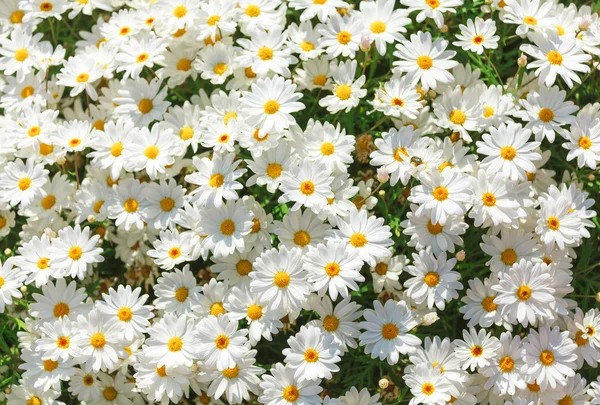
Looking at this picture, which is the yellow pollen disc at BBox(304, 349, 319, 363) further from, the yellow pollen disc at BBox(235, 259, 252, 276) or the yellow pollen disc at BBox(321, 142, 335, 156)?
the yellow pollen disc at BBox(321, 142, 335, 156)

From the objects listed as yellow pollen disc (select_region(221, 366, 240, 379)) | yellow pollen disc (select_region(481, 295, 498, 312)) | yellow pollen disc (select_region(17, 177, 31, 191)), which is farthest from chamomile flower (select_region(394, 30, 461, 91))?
yellow pollen disc (select_region(17, 177, 31, 191))

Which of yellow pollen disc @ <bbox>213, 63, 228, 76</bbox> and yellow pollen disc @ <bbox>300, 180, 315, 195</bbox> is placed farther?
yellow pollen disc @ <bbox>213, 63, 228, 76</bbox>

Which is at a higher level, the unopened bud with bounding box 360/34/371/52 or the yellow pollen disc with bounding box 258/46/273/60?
the unopened bud with bounding box 360/34/371/52

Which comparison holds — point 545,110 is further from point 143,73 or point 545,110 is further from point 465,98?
point 143,73

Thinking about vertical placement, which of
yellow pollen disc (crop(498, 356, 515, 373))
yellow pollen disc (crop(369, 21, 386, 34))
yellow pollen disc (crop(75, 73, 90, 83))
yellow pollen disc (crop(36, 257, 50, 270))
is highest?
yellow pollen disc (crop(369, 21, 386, 34))

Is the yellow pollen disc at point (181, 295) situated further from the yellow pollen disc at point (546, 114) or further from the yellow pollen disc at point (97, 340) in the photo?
the yellow pollen disc at point (546, 114)

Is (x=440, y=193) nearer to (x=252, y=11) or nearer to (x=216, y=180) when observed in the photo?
(x=216, y=180)

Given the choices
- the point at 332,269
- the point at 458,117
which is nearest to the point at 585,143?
the point at 458,117
